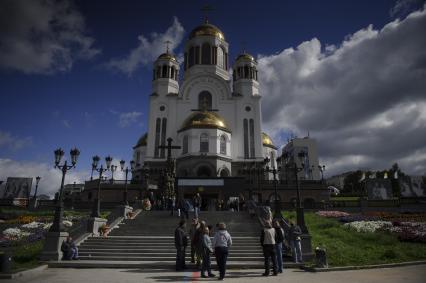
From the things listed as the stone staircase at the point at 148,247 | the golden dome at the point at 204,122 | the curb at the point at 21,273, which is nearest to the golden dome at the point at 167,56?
the golden dome at the point at 204,122

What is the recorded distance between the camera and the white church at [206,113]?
3969 cm

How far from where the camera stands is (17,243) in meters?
15.4

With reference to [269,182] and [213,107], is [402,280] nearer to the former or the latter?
[269,182]

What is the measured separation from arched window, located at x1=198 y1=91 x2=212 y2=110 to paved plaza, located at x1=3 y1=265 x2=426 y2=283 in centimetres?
3693

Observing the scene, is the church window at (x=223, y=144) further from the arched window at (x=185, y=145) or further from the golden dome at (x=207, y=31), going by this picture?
the golden dome at (x=207, y=31)

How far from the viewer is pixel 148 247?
14070mm

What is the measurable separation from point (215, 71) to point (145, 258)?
40.2 metres

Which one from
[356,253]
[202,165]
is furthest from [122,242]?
[202,165]

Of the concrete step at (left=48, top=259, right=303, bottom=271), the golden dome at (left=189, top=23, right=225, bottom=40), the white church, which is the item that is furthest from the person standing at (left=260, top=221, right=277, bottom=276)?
the golden dome at (left=189, top=23, right=225, bottom=40)

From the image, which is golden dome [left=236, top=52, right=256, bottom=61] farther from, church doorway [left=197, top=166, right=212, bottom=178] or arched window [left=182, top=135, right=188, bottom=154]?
church doorway [left=197, top=166, right=212, bottom=178]

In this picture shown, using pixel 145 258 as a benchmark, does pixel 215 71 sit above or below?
above

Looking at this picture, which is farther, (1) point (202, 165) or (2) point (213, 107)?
(2) point (213, 107)

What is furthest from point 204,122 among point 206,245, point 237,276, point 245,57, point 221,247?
point 221,247

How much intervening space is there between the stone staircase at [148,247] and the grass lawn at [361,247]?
3115 mm
